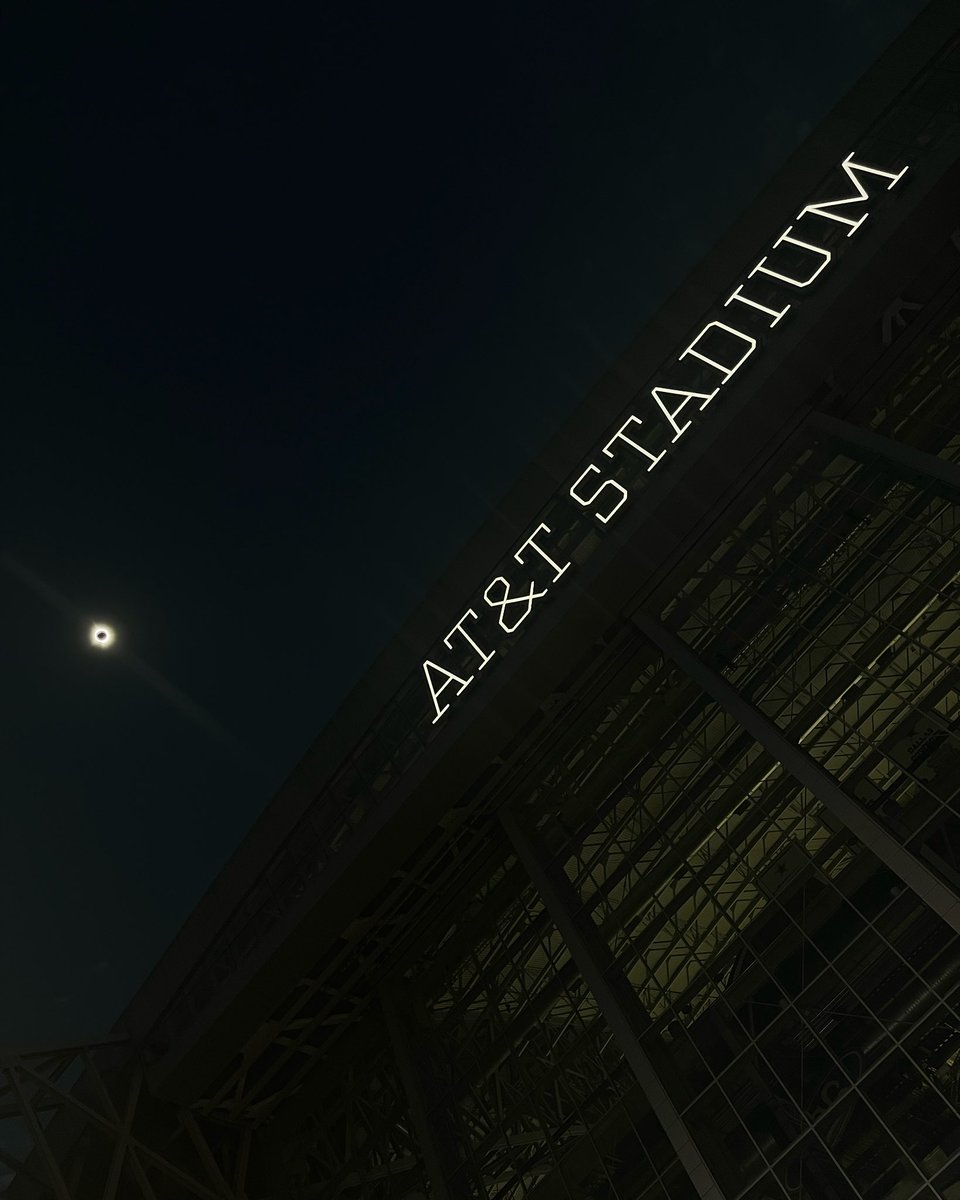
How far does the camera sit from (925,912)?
1925 cm

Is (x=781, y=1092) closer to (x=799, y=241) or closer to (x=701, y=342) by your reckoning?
(x=701, y=342)

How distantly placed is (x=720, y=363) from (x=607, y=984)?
16.3 metres

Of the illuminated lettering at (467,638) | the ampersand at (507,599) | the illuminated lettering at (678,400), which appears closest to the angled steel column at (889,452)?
the illuminated lettering at (678,400)

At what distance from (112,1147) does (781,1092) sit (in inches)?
789

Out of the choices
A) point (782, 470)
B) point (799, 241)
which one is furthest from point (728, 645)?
point (799, 241)

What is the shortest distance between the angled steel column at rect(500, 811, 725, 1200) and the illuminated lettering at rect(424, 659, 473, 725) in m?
3.91

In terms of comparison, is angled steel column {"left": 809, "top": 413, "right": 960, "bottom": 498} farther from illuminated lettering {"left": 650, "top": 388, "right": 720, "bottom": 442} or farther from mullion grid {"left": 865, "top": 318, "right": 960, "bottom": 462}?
illuminated lettering {"left": 650, "top": 388, "right": 720, "bottom": 442}

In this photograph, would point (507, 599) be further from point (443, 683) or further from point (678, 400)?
point (678, 400)

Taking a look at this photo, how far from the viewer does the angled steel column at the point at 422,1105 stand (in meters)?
24.8

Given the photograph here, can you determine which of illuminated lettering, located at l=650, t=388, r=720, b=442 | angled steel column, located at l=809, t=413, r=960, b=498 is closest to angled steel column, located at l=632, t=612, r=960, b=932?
illuminated lettering, located at l=650, t=388, r=720, b=442

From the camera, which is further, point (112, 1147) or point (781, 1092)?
point (112, 1147)

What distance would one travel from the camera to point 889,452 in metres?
21.8

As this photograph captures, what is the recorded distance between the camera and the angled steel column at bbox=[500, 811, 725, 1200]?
18672 mm

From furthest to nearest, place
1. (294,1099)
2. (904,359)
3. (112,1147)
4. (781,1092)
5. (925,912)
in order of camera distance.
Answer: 1. (294,1099)
2. (112,1147)
3. (904,359)
4. (781,1092)
5. (925,912)
